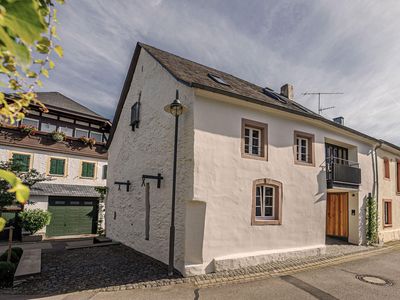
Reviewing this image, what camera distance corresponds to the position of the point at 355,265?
A: 10078mm

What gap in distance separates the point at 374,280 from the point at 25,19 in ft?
34.8

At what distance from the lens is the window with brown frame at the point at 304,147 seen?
1162 centimetres

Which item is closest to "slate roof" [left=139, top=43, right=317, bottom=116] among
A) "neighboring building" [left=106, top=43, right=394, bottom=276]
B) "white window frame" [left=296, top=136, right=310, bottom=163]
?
"neighboring building" [left=106, top=43, right=394, bottom=276]

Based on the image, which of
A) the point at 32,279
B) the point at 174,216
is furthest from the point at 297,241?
the point at 32,279

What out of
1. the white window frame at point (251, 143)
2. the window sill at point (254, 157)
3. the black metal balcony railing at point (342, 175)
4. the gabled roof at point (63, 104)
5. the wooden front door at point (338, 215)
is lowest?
the wooden front door at point (338, 215)

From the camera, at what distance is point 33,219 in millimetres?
17406

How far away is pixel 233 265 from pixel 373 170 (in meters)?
11.5

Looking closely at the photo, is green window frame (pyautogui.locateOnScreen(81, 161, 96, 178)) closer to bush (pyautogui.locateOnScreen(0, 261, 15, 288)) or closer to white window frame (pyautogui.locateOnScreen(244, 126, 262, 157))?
bush (pyautogui.locateOnScreen(0, 261, 15, 288))

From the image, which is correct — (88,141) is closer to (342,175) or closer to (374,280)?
(342,175)

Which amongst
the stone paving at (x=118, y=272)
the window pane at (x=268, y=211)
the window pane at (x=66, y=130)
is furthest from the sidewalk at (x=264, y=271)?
the window pane at (x=66, y=130)

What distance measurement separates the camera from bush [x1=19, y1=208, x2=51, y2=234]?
56.5 ft

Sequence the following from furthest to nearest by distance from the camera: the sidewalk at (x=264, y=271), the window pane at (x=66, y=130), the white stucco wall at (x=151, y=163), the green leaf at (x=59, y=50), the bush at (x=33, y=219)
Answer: the window pane at (x=66, y=130), the bush at (x=33, y=219), the white stucco wall at (x=151, y=163), the sidewalk at (x=264, y=271), the green leaf at (x=59, y=50)

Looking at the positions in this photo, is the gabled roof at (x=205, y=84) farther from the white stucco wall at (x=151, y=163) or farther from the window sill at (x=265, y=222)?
the window sill at (x=265, y=222)

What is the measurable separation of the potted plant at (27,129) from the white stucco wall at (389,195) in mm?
22963
